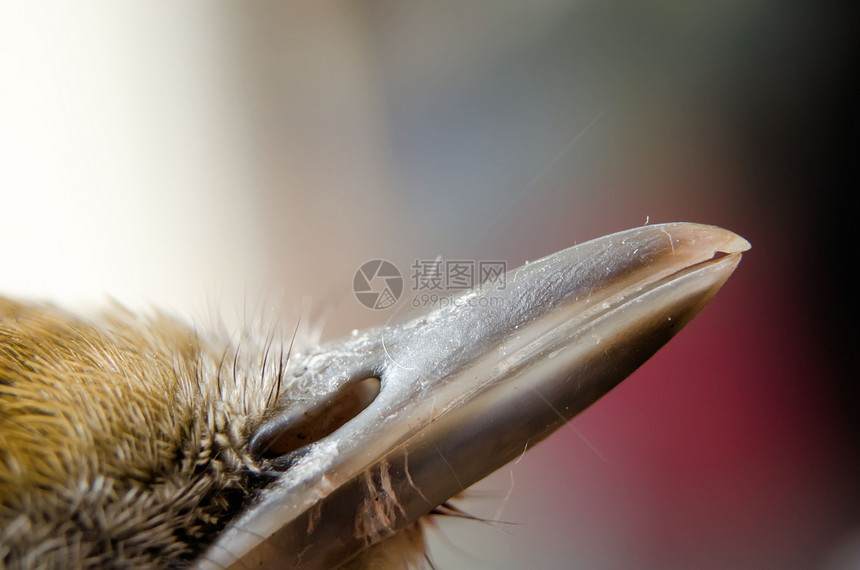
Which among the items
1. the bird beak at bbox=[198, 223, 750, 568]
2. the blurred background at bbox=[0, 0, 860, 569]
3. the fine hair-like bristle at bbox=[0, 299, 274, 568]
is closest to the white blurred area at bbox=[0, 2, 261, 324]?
the blurred background at bbox=[0, 0, 860, 569]

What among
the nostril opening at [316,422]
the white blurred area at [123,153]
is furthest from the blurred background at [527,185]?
the nostril opening at [316,422]

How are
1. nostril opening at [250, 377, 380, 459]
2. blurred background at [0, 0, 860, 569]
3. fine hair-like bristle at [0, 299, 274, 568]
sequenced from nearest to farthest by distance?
fine hair-like bristle at [0, 299, 274, 568] → nostril opening at [250, 377, 380, 459] → blurred background at [0, 0, 860, 569]

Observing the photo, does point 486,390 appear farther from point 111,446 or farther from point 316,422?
point 111,446

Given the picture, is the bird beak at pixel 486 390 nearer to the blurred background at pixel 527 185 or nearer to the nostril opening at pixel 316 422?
the nostril opening at pixel 316 422

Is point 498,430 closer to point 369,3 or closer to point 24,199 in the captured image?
point 369,3

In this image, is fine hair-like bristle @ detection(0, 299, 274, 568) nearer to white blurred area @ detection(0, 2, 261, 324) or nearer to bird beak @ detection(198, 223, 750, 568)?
bird beak @ detection(198, 223, 750, 568)

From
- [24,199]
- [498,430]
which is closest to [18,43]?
[24,199]
